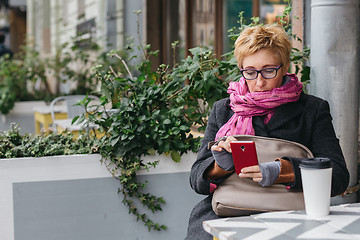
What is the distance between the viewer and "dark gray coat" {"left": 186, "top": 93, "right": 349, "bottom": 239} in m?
2.11

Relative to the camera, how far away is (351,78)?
2553mm

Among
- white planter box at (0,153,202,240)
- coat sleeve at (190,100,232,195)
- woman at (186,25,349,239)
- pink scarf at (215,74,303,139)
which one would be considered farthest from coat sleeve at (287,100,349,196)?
white planter box at (0,153,202,240)

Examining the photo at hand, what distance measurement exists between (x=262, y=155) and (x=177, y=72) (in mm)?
1532

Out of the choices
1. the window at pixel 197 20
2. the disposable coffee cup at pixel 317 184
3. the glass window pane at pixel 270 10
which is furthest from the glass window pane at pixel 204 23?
the disposable coffee cup at pixel 317 184

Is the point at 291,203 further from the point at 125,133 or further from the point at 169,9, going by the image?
the point at 169,9

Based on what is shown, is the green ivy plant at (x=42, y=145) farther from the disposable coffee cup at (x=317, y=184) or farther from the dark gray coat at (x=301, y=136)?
the disposable coffee cup at (x=317, y=184)

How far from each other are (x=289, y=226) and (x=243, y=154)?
372 millimetres

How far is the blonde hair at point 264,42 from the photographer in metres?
2.16

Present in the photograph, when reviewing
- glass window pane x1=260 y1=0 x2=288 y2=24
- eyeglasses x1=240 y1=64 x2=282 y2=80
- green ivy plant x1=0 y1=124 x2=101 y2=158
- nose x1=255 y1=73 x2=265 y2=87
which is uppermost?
glass window pane x1=260 y1=0 x2=288 y2=24

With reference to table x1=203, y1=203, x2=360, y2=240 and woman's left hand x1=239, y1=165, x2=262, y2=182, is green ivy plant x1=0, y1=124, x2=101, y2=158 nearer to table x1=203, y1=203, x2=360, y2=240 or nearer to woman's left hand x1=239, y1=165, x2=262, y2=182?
woman's left hand x1=239, y1=165, x2=262, y2=182

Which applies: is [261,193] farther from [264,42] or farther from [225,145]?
[264,42]

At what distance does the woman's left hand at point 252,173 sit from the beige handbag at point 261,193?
0.07 meters

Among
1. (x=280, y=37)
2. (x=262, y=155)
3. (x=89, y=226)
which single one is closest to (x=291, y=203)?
(x=262, y=155)

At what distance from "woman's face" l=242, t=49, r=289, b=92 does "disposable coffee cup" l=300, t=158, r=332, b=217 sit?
548 millimetres
